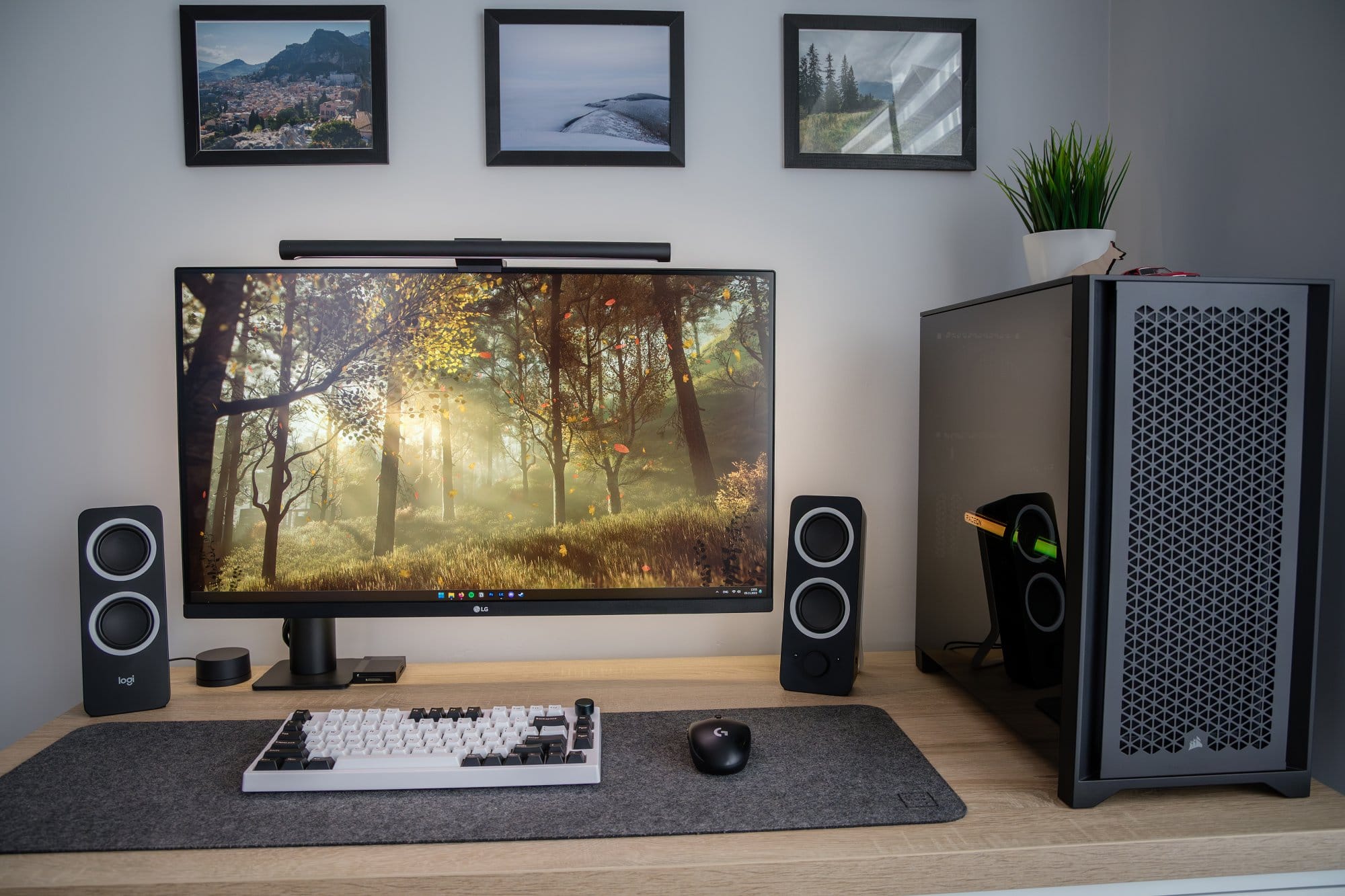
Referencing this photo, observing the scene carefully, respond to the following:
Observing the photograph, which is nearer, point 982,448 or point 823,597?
point 982,448

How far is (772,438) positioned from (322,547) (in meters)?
0.65

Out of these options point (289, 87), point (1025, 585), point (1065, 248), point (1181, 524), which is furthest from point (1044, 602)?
point (289, 87)

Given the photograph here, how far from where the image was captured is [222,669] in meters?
1.13

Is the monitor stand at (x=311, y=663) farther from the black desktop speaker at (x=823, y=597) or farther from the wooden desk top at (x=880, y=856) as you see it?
the black desktop speaker at (x=823, y=597)

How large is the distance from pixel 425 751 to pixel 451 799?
0.23 feet

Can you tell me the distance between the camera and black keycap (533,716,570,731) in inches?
35.5

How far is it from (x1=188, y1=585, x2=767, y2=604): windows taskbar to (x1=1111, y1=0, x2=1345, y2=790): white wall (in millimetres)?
701

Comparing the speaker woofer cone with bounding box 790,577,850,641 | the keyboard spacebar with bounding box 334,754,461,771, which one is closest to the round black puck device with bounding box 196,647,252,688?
the keyboard spacebar with bounding box 334,754,461,771

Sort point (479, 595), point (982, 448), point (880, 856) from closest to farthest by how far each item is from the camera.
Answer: point (880, 856)
point (982, 448)
point (479, 595)

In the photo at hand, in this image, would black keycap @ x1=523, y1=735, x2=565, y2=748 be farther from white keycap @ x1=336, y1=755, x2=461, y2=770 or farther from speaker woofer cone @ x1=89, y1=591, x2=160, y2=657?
speaker woofer cone @ x1=89, y1=591, x2=160, y2=657

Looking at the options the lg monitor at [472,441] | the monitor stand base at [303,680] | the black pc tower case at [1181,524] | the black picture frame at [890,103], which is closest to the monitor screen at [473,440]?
the lg monitor at [472,441]

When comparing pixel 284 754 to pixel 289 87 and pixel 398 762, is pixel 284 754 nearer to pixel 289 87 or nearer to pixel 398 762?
pixel 398 762

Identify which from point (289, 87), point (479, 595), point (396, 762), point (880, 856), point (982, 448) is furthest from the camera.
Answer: point (289, 87)

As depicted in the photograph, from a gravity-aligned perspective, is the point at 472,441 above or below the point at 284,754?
above
